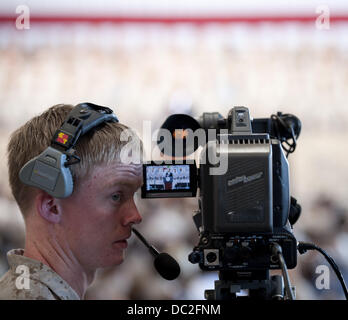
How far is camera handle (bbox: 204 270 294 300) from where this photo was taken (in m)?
1.01

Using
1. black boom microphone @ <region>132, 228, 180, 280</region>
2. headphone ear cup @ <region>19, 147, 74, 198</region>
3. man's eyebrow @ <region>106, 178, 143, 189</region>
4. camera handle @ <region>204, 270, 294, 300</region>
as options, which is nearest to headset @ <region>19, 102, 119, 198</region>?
headphone ear cup @ <region>19, 147, 74, 198</region>

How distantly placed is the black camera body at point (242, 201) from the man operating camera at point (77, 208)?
0.30 feet

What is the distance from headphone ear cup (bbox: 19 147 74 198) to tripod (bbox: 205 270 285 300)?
0.37m

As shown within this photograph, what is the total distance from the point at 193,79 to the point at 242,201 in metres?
1.32

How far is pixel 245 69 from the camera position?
7.16ft

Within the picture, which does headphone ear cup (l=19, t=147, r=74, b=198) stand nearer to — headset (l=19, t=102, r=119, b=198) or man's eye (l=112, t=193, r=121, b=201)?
headset (l=19, t=102, r=119, b=198)

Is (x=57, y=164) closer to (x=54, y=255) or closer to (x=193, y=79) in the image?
(x=54, y=255)

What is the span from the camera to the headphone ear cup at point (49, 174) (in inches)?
36.6

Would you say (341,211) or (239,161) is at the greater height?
(341,211)

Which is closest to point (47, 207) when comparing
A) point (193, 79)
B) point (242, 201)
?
point (242, 201)

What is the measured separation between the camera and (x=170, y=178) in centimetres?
102

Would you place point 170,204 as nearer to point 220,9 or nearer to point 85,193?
point 220,9
